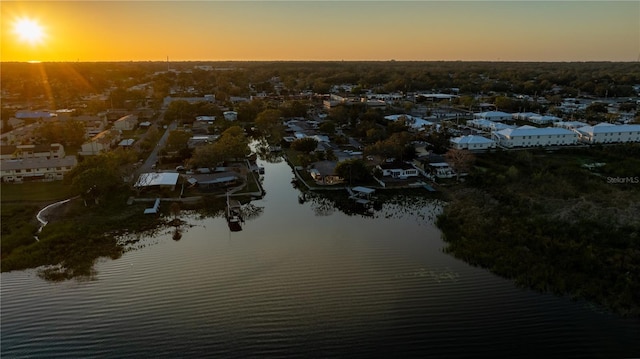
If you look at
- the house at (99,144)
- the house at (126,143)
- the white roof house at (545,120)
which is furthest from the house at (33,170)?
the white roof house at (545,120)

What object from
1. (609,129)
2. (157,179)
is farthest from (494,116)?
(157,179)

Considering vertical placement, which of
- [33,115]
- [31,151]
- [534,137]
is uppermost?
[534,137]

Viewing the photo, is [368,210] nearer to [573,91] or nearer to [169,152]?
[169,152]

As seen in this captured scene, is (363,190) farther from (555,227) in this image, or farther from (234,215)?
(555,227)

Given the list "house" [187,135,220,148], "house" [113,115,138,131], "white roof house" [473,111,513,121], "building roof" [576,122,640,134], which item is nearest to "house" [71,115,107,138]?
"house" [113,115,138,131]

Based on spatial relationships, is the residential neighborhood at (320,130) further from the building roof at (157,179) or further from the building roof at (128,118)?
the building roof at (157,179)

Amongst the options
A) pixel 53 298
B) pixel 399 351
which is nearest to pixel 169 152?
pixel 53 298
